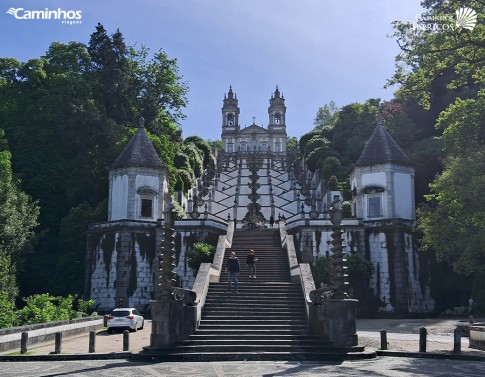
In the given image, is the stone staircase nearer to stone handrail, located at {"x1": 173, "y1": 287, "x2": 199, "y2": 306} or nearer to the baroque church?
stone handrail, located at {"x1": 173, "y1": 287, "x2": 199, "y2": 306}

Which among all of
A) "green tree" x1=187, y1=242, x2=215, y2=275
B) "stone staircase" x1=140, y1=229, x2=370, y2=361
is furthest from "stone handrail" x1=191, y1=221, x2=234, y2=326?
"green tree" x1=187, y1=242, x2=215, y2=275

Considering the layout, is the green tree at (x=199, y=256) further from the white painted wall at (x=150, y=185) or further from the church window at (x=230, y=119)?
the church window at (x=230, y=119)

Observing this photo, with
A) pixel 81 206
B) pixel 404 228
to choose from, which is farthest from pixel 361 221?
pixel 81 206

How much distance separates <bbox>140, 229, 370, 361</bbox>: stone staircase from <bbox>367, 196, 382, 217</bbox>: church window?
12.7 m

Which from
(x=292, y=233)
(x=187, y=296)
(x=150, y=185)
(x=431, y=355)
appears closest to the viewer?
(x=431, y=355)

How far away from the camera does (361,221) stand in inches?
1459

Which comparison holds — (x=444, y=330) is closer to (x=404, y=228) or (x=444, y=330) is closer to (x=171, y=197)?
(x=404, y=228)

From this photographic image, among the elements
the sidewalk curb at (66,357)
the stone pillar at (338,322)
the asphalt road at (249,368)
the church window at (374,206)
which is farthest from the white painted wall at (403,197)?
the sidewalk curb at (66,357)

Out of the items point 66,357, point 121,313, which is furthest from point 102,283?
point 66,357

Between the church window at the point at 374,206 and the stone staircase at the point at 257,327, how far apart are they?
12720 mm

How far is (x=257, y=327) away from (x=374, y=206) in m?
20.3

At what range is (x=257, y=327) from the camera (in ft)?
63.6

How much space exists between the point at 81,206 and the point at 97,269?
644cm

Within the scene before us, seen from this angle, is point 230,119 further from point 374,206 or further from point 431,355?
point 431,355
